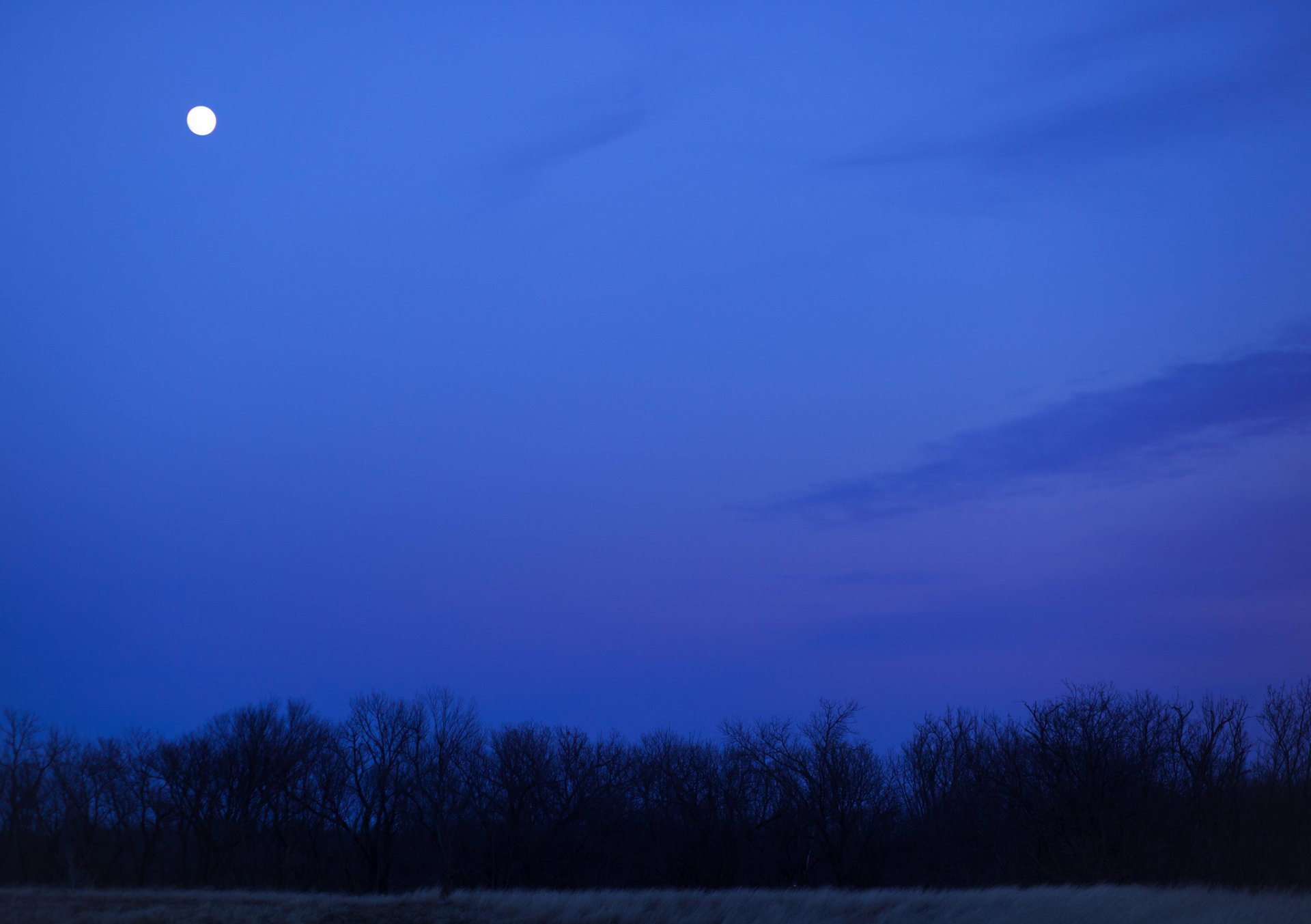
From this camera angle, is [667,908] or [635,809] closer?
[667,908]

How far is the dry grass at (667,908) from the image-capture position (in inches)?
868

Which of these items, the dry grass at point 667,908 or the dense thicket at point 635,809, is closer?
the dry grass at point 667,908

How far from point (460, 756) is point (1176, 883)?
4656 centimetres

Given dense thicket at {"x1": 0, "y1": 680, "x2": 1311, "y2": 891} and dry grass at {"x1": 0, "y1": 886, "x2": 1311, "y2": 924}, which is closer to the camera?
dry grass at {"x1": 0, "y1": 886, "x2": 1311, "y2": 924}

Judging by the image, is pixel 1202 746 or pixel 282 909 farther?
pixel 1202 746

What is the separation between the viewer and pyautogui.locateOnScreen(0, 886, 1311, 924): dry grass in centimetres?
2205

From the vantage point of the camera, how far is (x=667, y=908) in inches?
982

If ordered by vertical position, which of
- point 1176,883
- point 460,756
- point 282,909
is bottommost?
point 1176,883

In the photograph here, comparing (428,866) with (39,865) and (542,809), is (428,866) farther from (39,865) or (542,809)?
(39,865)

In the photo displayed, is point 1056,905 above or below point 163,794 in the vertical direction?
below

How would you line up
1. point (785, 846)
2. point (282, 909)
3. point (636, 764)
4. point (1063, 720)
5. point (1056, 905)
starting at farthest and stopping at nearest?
point (636, 764)
point (785, 846)
point (1063, 720)
point (1056, 905)
point (282, 909)

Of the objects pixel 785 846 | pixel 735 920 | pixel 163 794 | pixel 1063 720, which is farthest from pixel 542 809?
pixel 735 920

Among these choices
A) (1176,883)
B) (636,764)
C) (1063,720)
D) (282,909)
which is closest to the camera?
(282,909)

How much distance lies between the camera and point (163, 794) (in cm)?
6225
